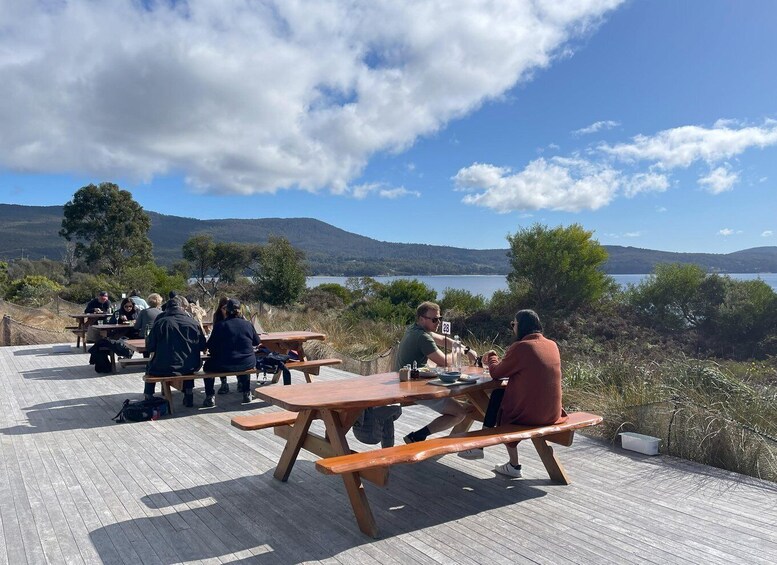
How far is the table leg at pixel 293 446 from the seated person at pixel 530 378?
1.25 m

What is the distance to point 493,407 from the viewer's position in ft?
12.7

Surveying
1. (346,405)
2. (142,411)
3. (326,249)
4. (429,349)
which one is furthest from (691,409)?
(326,249)

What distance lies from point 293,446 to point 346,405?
0.73 meters

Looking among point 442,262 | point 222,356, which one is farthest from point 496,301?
point 442,262

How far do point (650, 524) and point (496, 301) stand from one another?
2249 cm

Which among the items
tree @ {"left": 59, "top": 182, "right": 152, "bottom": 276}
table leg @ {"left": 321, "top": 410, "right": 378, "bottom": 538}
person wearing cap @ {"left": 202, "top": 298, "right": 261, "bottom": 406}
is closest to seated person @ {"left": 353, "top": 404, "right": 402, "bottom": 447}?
table leg @ {"left": 321, "top": 410, "right": 378, "bottom": 538}

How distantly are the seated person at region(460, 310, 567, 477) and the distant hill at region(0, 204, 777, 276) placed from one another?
137 feet

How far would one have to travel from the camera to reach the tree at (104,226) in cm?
3747

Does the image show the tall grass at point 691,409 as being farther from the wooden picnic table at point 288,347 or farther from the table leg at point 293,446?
the wooden picnic table at point 288,347

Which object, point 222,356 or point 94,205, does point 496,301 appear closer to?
point 222,356

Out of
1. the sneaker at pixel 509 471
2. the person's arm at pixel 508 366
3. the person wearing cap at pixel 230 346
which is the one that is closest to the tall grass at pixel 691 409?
the sneaker at pixel 509 471

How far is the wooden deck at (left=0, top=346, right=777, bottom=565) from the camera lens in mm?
2891

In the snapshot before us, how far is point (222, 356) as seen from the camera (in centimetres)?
603

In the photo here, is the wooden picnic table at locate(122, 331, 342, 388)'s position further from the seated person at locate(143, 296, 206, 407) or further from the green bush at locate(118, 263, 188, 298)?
the green bush at locate(118, 263, 188, 298)
